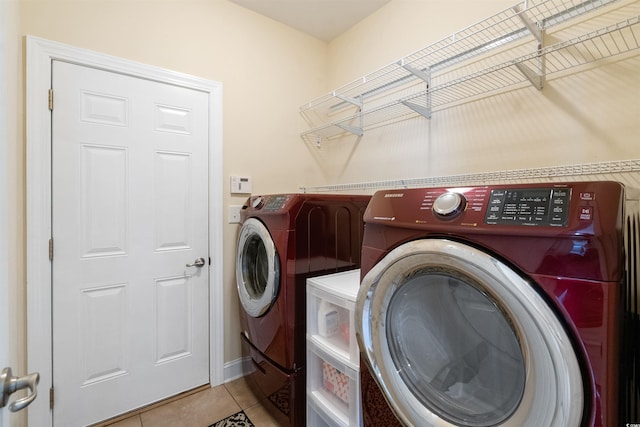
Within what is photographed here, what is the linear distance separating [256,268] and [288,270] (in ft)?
1.52

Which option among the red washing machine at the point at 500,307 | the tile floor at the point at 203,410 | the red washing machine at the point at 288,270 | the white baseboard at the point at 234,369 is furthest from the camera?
the white baseboard at the point at 234,369

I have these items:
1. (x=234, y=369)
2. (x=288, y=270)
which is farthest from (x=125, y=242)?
(x=234, y=369)

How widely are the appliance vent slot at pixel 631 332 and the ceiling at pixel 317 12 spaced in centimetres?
196

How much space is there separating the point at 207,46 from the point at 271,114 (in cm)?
62

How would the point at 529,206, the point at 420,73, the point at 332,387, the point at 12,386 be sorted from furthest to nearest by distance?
the point at 420,73
the point at 332,387
the point at 529,206
the point at 12,386

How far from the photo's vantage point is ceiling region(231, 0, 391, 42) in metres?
2.06

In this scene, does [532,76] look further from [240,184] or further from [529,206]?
[240,184]

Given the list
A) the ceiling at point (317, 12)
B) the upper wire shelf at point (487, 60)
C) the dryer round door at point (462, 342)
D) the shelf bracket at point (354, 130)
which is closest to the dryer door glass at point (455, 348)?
the dryer round door at point (462, 342)

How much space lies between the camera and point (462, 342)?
34.0 inches

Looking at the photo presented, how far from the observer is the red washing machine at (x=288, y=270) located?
149cm

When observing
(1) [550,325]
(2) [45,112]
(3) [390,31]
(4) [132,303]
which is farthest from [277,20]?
(1) [550,325]

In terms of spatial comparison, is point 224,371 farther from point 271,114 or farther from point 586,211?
point 586,211

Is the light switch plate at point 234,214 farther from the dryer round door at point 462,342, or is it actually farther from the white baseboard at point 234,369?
the dryer round door at point 462,342

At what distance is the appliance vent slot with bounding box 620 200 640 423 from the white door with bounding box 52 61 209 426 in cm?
200
